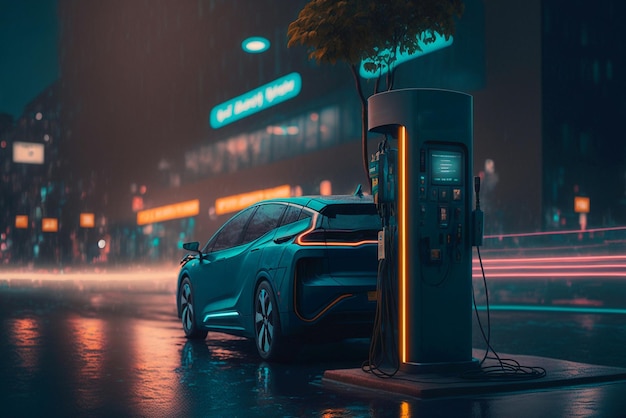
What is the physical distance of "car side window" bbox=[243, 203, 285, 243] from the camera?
1028 centimetres

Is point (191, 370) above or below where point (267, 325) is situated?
below

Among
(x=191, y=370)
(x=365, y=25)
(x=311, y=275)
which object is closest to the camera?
(x=191, y=370)

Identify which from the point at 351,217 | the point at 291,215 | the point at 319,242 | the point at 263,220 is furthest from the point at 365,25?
the point at 263,220

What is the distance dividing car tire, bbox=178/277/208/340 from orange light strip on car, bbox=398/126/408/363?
4.76 m

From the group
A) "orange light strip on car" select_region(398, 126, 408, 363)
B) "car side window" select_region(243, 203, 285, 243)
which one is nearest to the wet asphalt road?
"orange light strip on car" select_region(398, 126, 408, 363)

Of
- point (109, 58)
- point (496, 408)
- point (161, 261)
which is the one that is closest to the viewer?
point (496, 408)

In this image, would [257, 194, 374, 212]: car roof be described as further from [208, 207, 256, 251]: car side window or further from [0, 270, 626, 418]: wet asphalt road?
[0, 270, 626, 418]: wet asphalt road

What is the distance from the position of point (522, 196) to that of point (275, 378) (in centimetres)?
2252

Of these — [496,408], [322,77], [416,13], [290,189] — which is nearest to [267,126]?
[290,189]

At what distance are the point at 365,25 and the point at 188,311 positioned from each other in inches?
196

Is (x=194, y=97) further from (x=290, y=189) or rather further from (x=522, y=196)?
(x=522, y=196)

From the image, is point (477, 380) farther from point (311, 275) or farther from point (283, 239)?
point (283, 239)

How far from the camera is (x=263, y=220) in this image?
10.6 metres

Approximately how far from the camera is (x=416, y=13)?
32.2 feet
